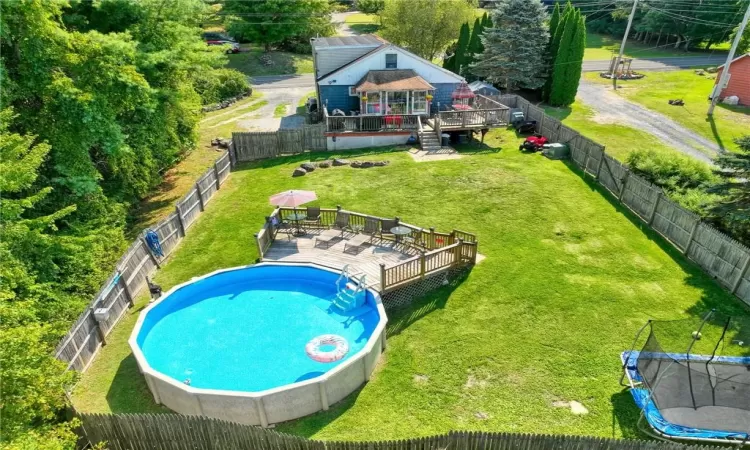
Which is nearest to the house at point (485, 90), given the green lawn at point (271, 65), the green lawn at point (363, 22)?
the green lawn at point (271, 65)

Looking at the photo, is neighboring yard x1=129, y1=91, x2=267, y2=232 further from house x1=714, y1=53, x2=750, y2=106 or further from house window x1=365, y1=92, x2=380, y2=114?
house x1=714, y1=53, x2=750, y2=106

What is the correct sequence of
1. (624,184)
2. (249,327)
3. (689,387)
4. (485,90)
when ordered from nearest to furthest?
1. (689,387)
2. (249,327)
3. (624,184)
4. (485,90)

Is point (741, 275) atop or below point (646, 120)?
below

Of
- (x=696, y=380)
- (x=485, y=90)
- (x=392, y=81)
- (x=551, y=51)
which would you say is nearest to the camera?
(x=696, y=380)

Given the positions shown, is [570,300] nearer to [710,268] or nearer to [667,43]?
[710,268]

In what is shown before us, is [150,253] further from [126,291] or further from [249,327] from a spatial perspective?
[249,327]

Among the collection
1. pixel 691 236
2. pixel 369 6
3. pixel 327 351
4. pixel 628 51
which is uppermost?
pixel 369 6

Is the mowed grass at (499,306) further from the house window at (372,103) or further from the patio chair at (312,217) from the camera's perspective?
the house window at (372,103)

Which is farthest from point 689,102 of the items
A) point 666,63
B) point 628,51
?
point 628,51
